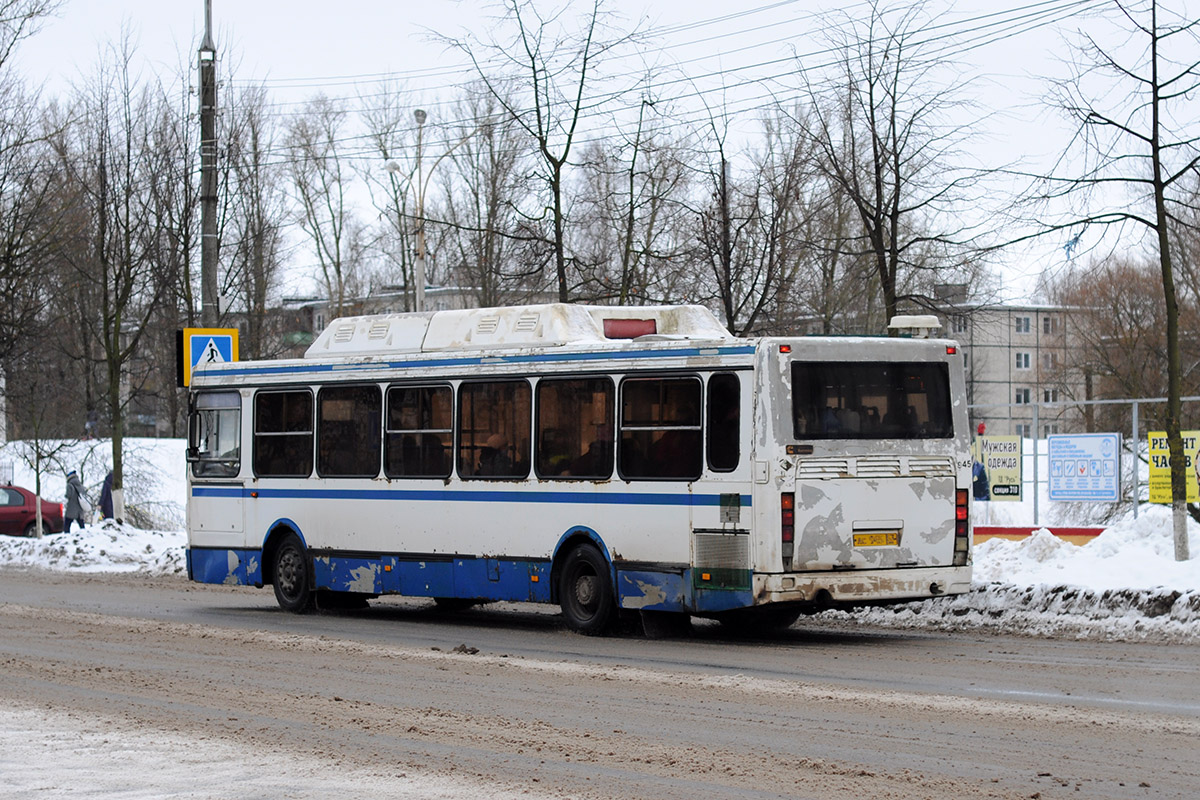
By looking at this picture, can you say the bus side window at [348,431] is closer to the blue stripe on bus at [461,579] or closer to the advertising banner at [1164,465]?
the blue stripe on bus at [461,579]

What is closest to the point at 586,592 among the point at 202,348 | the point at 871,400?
the point at 871,400

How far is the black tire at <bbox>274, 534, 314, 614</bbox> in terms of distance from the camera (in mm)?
17906

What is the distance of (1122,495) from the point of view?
22.6 meters

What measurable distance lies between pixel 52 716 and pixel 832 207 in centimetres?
1866

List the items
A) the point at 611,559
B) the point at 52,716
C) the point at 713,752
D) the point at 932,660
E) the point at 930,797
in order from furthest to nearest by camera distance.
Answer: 1. the point at 611,559
2. the point at 932,660
3. the point at 52,716
4. the point at 713,752
5. the point at 930,797

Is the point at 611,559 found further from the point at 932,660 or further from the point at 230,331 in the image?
the point at 230,331

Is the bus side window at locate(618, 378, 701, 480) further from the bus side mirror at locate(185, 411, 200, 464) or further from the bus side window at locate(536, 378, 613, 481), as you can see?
the bus side mirror at locate(185, 411, 200, 464)

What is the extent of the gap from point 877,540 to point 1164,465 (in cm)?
919

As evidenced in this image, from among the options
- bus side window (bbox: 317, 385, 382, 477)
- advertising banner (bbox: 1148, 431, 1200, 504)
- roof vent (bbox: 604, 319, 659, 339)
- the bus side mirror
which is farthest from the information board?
the bus side mirror

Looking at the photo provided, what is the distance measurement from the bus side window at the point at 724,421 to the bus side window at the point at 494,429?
2256mm

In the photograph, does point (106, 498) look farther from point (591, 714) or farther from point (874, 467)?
point (591, 714)

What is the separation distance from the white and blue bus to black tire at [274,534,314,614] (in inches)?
1.2

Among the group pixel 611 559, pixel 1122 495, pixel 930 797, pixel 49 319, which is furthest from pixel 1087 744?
pixel 49 319

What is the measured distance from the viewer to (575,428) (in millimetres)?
15133
